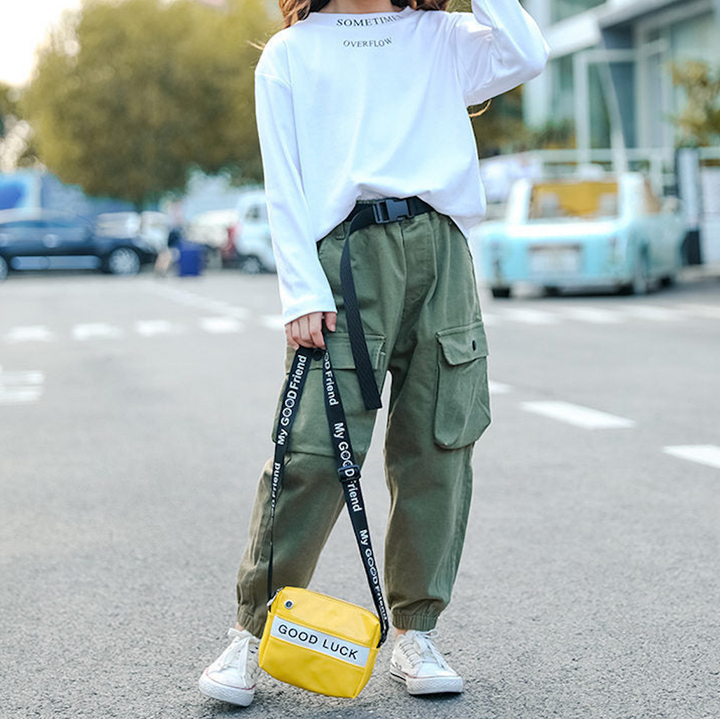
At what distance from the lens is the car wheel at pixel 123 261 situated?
3728 centimetres

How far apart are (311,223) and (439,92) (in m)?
0.42

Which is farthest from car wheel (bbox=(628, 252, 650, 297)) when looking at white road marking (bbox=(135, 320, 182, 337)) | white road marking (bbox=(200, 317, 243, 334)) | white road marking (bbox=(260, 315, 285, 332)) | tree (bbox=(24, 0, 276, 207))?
tree (bbox=(24, 0, 276, 207))

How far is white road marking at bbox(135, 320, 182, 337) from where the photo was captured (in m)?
16.6

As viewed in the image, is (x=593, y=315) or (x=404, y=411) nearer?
(x=404, y=411)

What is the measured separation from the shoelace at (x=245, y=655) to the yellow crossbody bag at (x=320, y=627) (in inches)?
4.3

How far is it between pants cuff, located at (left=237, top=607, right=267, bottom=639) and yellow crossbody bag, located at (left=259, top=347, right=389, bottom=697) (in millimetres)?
98

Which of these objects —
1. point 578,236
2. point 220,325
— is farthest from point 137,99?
point 220,325

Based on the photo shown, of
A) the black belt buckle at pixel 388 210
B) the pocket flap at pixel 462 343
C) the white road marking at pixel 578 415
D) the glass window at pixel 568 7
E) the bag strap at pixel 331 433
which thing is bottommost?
the white road marking at pixel 578 415

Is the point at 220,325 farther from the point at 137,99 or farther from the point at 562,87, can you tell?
the point at 137,99

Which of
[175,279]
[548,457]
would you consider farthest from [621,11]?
[548,457]

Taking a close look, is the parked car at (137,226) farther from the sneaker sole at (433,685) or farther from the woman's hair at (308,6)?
the sneaker sole at (433,685)

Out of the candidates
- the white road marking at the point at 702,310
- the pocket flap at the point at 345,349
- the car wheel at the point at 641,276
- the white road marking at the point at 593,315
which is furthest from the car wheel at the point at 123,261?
the pocket flap at the point at 345,349

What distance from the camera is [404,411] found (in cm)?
334

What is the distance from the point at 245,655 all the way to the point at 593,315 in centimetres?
1390
